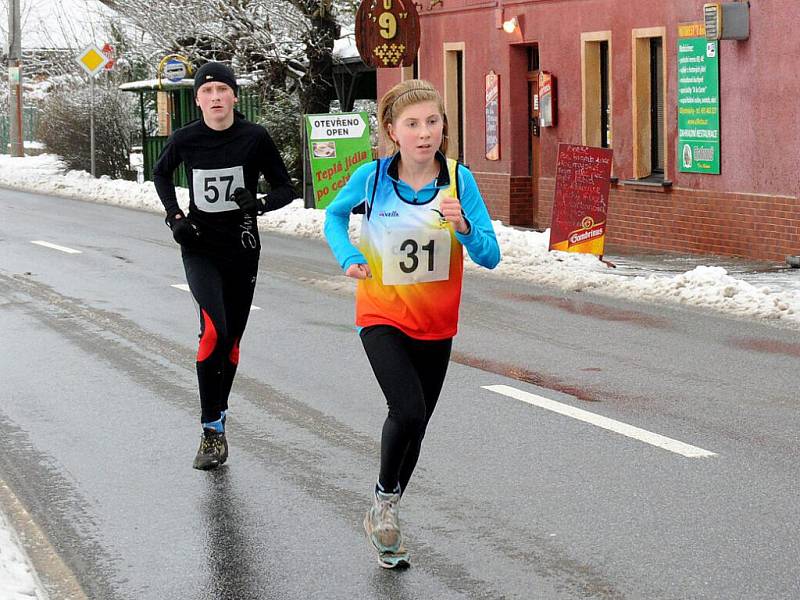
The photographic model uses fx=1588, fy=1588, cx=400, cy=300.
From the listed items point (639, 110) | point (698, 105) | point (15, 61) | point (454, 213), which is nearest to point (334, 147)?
point (639, 110)

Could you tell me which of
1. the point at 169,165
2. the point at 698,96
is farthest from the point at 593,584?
the point at 698,96

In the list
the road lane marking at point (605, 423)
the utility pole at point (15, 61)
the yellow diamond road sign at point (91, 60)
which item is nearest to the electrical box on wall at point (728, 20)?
the road lane marking at point (605, 423)

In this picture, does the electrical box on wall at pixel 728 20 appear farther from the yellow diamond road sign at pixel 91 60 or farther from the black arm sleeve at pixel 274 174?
the yellow diamond road sign at pixel 91 60

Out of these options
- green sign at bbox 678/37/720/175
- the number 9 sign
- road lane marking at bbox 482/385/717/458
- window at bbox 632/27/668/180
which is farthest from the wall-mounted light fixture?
road lane marking at bbox 482/385/717/458

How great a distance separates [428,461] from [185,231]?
154 centimetres

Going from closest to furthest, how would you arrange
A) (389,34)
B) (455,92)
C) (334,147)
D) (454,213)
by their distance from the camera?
(454,213) → (334,147) → (389,34) → (455,92)

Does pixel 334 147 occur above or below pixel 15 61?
below

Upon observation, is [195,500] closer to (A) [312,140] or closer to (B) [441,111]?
(B) [441,111]

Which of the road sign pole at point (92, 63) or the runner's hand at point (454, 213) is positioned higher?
the road sign pole at point (92, 63)

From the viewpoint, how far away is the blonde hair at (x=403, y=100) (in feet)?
→ 17.8

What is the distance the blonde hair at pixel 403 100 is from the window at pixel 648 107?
14368 millimetres

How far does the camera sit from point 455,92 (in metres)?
25.5

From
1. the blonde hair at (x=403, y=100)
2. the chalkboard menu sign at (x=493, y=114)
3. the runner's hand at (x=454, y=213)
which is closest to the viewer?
the runner's hand at (x=454, y=213)

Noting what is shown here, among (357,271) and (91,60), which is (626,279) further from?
(91,60)
